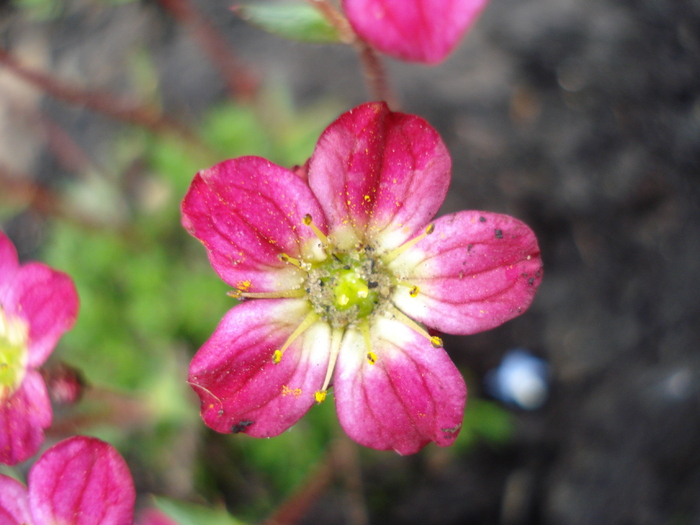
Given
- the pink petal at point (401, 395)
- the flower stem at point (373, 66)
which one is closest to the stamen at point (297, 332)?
the pink petal at point (401, 395)

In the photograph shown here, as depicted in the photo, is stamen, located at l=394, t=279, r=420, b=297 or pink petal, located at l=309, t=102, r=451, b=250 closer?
pink petal, located at l=309, t=102, r=451, b=250

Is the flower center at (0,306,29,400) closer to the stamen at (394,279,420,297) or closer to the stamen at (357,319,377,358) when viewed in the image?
the stamen at (357,319,377,358)

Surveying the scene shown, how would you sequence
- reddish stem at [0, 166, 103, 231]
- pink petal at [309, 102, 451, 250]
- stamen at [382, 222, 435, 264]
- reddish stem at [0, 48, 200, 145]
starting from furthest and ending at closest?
reddish stem at [0, 166, 103, 231] < reddish stem at [0, 48, 200, 145] < stamen at [382, 222, 435, 264] < pink petal at [309, 102, 451, 250]

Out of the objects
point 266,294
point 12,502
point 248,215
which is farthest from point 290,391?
point 12,502

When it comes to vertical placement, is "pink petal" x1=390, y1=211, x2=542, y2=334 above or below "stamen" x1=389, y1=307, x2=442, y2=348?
above

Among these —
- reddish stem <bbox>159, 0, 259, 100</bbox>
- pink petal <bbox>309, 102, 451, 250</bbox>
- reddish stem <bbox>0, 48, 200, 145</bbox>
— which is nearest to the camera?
pink petal <bbox>309, 102, 451, 250</bbox>

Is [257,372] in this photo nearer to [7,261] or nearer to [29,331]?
[29,331]

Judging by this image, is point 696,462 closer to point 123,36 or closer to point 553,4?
point 553,4

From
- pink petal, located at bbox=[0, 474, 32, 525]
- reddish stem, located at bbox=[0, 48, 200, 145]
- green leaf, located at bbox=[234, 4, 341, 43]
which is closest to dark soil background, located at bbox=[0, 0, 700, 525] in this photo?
reddish stem, located at bbox=[0, 48, 200, 145]
